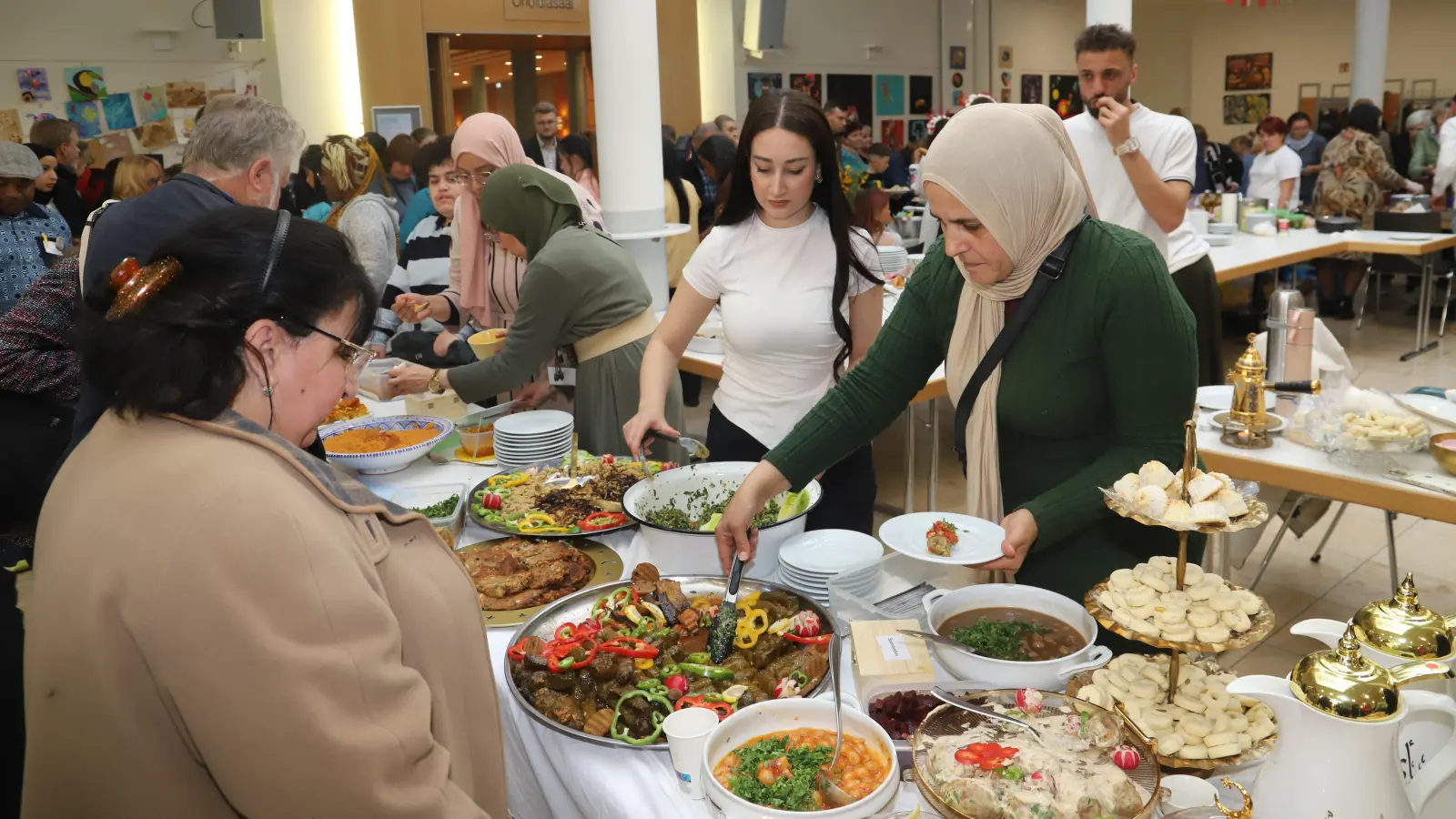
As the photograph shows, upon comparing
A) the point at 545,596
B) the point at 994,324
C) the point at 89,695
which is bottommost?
the point at 545,596

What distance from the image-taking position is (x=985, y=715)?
1.16 m

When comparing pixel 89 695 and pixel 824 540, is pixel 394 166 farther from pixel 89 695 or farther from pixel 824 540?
pixel 89 695

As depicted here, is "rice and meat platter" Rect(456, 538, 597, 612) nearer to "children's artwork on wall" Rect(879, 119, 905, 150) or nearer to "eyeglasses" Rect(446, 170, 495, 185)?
"eyeglasses" Rect(446, 170, 495, 185)

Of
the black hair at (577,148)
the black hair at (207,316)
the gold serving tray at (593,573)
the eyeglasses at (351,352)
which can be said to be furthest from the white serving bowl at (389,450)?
the black hair at (577,148)

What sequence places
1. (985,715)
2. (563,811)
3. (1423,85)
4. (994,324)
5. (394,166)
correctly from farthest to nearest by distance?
(1423,85)
(394,166)
(994,324)
(563,811)
(985,715)

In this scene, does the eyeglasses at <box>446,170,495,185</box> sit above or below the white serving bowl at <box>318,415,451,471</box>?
above

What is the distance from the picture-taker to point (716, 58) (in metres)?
11.0

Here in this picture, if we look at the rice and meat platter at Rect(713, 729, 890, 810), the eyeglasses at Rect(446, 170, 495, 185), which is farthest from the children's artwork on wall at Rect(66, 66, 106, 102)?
the rice and meat platter at Rect(713, 729, 890, 810)

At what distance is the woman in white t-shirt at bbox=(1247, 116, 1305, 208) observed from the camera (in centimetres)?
783

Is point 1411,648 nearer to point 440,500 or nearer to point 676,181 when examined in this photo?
point 440,500

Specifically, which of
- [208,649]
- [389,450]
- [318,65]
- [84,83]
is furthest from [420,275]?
[318,65]

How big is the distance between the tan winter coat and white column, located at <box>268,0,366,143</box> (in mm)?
8872

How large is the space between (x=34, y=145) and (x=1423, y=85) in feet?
51.8

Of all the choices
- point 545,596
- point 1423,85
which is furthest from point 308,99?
point 1423,85
